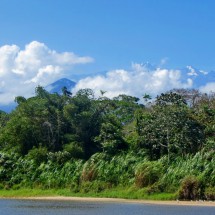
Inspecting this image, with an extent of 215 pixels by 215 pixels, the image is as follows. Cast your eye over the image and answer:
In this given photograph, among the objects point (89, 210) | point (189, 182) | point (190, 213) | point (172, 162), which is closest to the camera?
point (190, 213)

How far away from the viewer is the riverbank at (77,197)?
32.5m

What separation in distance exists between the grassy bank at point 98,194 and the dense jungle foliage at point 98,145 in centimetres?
52

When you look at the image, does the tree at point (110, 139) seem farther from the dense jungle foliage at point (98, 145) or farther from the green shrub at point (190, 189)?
the green shrub at point (190, 189)

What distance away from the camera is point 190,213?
82.6 feet

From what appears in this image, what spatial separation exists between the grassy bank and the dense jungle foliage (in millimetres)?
520

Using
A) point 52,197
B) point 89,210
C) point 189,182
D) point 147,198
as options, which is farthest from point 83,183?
point 89,210

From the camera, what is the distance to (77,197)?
37.8m

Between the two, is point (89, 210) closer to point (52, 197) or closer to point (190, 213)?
point (190, 213)

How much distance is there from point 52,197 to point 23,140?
16535 millimetres

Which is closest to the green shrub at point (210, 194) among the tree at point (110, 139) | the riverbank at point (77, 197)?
the riverbank at point (77, 197)

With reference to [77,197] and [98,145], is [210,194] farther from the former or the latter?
[98,145]

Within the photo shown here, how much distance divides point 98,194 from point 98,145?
18.6 m

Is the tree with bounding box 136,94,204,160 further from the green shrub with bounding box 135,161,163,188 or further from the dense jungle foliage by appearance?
the green shrub with bounding box 135,161,163,188

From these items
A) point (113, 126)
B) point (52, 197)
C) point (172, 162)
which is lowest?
point (52, 197)
